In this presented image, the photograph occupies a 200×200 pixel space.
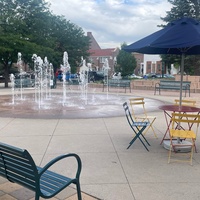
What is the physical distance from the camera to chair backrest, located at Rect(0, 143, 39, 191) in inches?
102

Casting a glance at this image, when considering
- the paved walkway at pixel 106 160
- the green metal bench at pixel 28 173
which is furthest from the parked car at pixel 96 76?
the green metal bench at pixel 28 173

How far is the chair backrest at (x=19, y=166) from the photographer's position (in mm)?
2588

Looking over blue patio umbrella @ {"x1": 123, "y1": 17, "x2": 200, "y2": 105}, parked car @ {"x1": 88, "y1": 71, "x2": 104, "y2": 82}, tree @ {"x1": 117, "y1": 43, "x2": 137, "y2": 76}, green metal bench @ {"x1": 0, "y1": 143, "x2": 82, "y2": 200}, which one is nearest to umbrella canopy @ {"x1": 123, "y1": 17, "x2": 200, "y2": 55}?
blue patio umbrella @ {"x1": 123, "y1": 17, "x2": 200, "y2": 105}

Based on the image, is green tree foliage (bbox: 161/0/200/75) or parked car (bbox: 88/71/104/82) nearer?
green tree foliage (bbox: 161/0/200/75)

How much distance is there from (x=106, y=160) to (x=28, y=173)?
7.70 ft

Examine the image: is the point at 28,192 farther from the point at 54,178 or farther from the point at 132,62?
the point at 132,62

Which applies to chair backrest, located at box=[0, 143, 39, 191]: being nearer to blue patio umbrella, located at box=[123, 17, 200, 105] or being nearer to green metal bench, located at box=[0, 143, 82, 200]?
green metal bench, located at box=[0, 143, 82, 200]

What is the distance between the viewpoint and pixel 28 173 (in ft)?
8.91

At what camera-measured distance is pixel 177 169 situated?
448cm

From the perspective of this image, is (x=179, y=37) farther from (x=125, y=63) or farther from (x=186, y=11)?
(x=125, y=63)

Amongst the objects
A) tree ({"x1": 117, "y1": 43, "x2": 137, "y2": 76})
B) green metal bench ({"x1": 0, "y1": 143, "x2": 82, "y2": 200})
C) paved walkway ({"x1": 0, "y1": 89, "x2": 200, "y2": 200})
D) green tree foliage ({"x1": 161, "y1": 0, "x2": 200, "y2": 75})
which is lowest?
paved walkway ({"x1": 0, "y1": 89, "x2": 200, "y2": 200})

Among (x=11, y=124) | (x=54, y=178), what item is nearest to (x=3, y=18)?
(x=11, y=124)

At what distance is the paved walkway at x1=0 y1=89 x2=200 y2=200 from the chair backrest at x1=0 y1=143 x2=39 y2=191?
59cm

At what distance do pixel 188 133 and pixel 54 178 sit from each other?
3.00 metres
